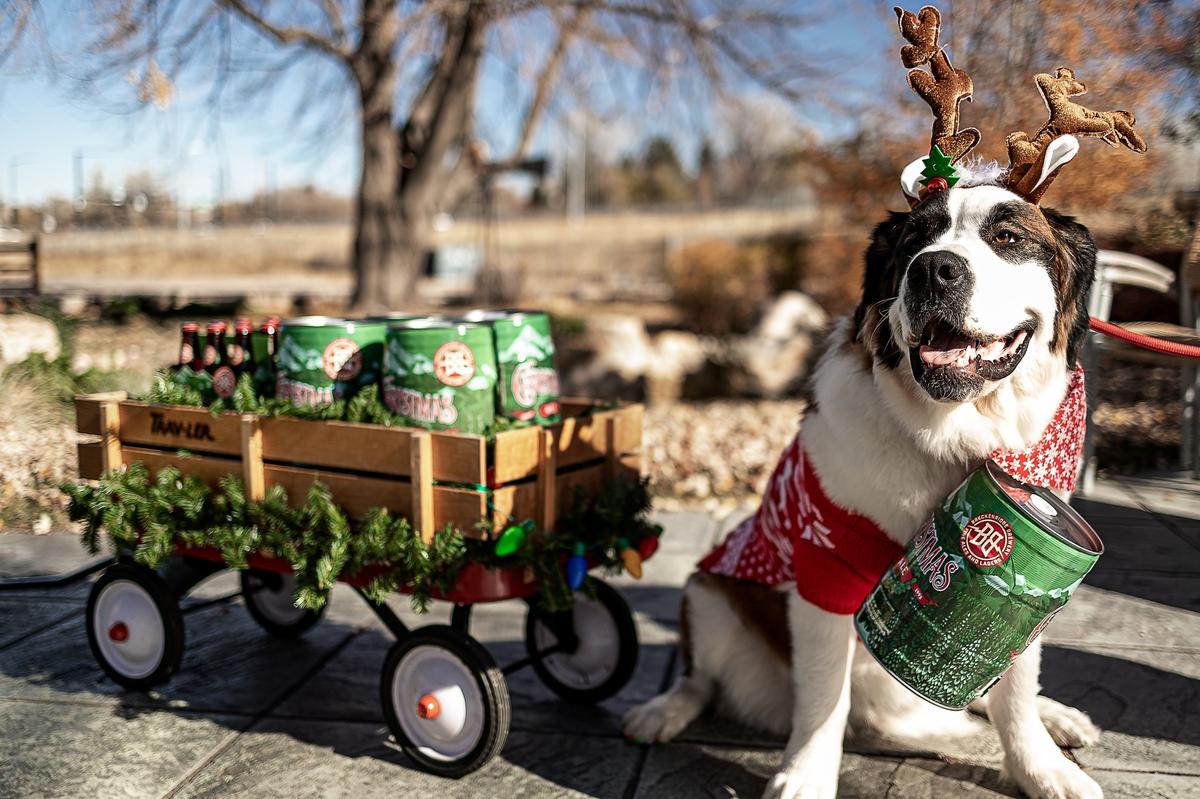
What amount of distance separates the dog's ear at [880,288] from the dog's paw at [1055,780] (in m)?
1.25

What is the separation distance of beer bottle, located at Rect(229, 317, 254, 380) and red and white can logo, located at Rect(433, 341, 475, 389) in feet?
2.88

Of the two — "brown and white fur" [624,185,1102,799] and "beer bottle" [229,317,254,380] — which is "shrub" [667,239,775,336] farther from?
"brown and white fur" [624,185,1102,799]

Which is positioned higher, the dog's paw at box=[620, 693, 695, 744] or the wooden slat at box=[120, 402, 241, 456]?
the wooden slat at box=[120, 402, 241, 456]

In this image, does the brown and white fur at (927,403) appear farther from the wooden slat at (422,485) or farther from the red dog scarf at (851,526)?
the wooden slat at (422,485)

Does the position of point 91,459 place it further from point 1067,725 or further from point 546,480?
point 1067,725

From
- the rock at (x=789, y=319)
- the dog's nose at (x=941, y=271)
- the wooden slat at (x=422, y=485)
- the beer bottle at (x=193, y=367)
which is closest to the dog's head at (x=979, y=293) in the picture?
the dog's nose at (x=941, y=271)

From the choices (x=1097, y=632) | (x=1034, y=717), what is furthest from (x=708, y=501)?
(x=1034, y=717)

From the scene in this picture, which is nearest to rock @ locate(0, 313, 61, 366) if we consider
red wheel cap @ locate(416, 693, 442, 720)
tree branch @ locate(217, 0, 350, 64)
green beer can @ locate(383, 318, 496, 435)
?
tree branch @ locate(217, 0, 350, 64)

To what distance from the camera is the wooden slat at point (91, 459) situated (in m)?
3.38

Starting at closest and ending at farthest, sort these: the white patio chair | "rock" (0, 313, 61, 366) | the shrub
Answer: the white patio chair, "rock" (0, 313, 61, 366), the shrub

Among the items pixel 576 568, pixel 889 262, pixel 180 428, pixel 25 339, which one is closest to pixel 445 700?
pixel 576 568

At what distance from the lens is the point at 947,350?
220cm

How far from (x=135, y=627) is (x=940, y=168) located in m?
3.09

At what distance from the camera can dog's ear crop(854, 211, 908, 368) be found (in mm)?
2387
